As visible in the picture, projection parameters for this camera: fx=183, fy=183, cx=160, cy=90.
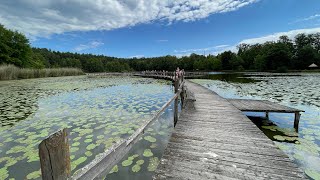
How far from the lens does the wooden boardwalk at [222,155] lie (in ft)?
8.32

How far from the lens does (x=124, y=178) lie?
10.2ft

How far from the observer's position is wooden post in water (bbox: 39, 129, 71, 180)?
1.03 m

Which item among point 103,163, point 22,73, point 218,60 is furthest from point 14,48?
point 218,60

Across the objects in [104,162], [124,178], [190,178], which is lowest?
[124,178]

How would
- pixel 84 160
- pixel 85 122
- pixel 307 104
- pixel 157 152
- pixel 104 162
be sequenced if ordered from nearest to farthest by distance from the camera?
pixel 104 162 < pixel 84 160 < pixel 157 152 < pixel 85 122 < pixel 307 104

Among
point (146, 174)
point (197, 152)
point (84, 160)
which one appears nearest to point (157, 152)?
point (146, 174)

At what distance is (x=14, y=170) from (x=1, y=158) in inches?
28.5

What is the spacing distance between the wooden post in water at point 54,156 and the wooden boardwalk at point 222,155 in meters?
1.58

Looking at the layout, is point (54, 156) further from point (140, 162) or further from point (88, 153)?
point (88, 153)

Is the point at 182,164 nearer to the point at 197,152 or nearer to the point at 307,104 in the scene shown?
the point at 197,152

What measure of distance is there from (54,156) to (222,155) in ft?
8.92

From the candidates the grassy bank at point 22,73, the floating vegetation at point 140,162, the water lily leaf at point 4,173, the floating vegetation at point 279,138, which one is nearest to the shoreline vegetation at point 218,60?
the grassy bank at point 22,73

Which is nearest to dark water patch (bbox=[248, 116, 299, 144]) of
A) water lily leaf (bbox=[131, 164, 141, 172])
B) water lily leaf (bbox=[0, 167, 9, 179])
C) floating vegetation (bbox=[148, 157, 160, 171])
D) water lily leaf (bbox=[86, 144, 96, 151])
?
floating vegetation (bbox=[148, 157, 160, 171])

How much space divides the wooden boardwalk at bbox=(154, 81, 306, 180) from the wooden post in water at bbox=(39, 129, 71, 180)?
1576 mm
